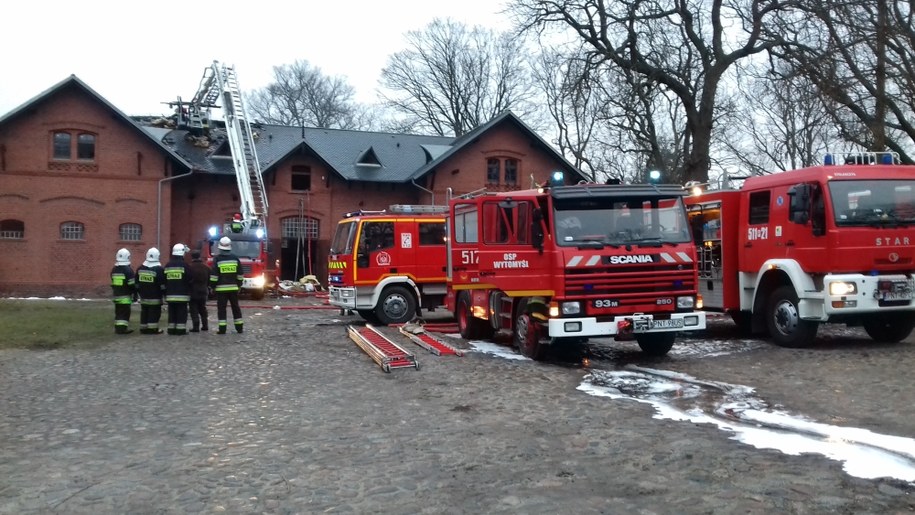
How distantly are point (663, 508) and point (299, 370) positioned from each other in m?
6.75

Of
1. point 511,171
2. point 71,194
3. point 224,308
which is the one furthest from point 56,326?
point 511,171

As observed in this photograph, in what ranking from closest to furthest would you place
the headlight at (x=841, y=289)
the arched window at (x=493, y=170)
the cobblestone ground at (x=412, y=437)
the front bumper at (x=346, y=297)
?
the cobblestone ground at (x=412, y=437), the headlight at (x=841, y=289), the front bumper at (x=346, y=297), the arched window at (x=493, y=170)

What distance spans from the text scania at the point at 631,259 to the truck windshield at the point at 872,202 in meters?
2.93

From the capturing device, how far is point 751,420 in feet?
23.9

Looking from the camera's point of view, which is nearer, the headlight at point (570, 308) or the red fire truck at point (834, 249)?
the headlight at point (570, 308)

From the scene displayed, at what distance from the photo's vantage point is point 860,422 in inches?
279

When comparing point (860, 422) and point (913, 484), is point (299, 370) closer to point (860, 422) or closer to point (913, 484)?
point (860, 422)

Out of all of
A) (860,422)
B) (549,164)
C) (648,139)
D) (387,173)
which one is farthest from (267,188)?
(860,422)

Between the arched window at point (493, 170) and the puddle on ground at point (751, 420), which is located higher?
the arched window at point (493, 170)

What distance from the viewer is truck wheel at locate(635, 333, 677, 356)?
11.5 m

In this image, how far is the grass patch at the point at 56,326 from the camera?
13.3 meters

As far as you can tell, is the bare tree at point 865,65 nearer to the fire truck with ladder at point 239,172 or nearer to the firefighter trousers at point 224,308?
the firefighter trousers at point 224,308

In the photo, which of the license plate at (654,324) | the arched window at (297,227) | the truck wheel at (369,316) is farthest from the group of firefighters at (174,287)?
the arched window at (297,227)

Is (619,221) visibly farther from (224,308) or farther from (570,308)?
(224,308)
